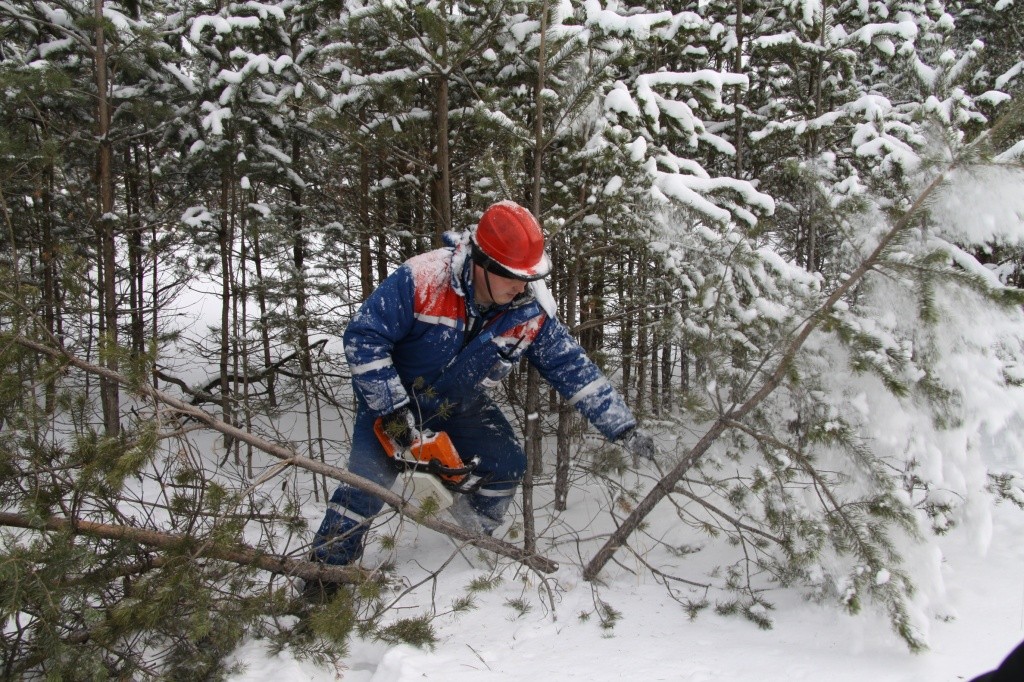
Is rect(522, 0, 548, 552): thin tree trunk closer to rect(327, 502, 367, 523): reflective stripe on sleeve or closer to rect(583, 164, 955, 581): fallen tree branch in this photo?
rect(583, 164, 955, 581): fallen tree branch

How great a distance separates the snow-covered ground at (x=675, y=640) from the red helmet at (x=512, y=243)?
1.64m

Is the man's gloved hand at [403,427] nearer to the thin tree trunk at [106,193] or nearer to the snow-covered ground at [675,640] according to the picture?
the snow-covered ground at [675,640]

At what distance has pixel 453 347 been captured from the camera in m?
3.49

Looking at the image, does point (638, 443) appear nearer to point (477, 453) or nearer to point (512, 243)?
point (477, 453)

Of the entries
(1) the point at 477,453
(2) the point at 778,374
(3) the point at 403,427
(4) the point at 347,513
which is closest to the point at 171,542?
(4) the point at 347,513

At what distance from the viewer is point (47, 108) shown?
7.55m

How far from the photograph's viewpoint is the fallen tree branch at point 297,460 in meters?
2.47

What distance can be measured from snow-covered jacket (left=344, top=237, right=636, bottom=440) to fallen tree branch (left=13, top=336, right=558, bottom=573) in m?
0.46

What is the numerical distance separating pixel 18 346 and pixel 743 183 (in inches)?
156

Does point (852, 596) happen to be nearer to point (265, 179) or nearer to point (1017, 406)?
point (1017, 406)

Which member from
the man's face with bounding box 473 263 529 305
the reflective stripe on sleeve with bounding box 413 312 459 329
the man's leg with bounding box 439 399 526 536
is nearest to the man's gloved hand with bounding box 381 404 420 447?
the reflective stripe on sleeve with bounding box 413 312 459 329

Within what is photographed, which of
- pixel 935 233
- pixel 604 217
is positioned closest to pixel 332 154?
pixel 604 217

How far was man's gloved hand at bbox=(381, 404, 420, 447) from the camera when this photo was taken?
323 centimetres

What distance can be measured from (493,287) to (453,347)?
45 cm
